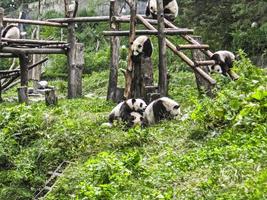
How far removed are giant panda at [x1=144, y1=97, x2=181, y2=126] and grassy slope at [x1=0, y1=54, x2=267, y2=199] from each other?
0.17 metres

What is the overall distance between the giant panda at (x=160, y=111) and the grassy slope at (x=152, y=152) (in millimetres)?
171

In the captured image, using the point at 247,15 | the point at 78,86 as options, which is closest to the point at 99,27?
the point at 247,15

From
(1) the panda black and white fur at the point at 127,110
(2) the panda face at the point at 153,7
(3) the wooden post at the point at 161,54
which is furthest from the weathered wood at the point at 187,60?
(1) the panda black and white fur at the point at 127,110

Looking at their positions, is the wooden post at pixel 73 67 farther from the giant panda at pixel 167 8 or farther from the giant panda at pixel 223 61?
the giant panda at pixel 223 61

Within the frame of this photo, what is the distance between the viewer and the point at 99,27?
931 inches

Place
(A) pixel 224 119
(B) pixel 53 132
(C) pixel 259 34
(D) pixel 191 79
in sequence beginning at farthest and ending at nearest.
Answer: (C) pixel 259 34 → (D) pixel 191 79 → (B) pixel 53 132 → (A) pixel 224 119

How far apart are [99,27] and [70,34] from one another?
10.8m

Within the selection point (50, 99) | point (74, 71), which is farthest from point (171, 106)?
point (74, 71)

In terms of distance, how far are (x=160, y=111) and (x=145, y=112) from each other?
0.22 metres

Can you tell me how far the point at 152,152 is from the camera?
655cm

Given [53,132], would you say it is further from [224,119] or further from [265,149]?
[265,149]

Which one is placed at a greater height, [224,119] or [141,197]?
[224,119]

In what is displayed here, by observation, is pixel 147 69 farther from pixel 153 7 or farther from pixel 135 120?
pixel 135 120

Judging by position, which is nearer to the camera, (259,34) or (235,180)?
(235,180)
